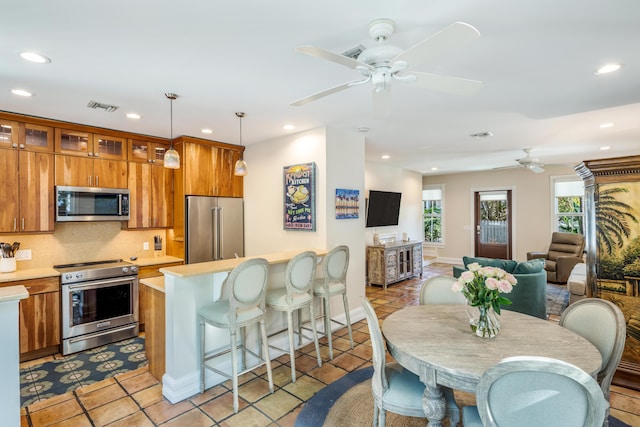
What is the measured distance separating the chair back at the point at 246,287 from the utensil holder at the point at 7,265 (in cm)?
271

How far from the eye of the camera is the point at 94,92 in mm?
2859

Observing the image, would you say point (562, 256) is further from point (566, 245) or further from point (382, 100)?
point (382, 100)

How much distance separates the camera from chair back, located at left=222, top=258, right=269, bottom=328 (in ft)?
8.05

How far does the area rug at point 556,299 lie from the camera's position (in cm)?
488

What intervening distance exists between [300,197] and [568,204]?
6866mm

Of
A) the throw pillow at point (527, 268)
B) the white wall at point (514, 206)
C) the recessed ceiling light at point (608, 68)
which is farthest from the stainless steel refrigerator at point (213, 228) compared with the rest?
the white wall at point (514, 206)

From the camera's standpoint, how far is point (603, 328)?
1972mm

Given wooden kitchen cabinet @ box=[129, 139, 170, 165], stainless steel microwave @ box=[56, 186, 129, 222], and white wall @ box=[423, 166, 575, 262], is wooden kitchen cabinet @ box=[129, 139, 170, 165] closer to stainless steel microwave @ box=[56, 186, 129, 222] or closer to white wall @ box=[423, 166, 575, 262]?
stainless steel microwave @ box=[56, 186, 129, 222]

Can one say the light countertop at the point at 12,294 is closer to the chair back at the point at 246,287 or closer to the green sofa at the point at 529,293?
the chair back at the point at 246,287

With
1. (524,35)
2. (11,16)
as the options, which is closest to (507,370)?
A: (524,35)

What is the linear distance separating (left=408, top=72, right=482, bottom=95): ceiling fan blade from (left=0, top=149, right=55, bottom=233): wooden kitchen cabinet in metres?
4.00

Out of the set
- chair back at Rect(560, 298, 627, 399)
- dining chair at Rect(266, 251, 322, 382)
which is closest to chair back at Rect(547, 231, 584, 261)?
chair back at Rect(560, 298, 627, 399)

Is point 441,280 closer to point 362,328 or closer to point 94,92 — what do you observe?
point 362,328

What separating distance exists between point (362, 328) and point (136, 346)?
266 cm
